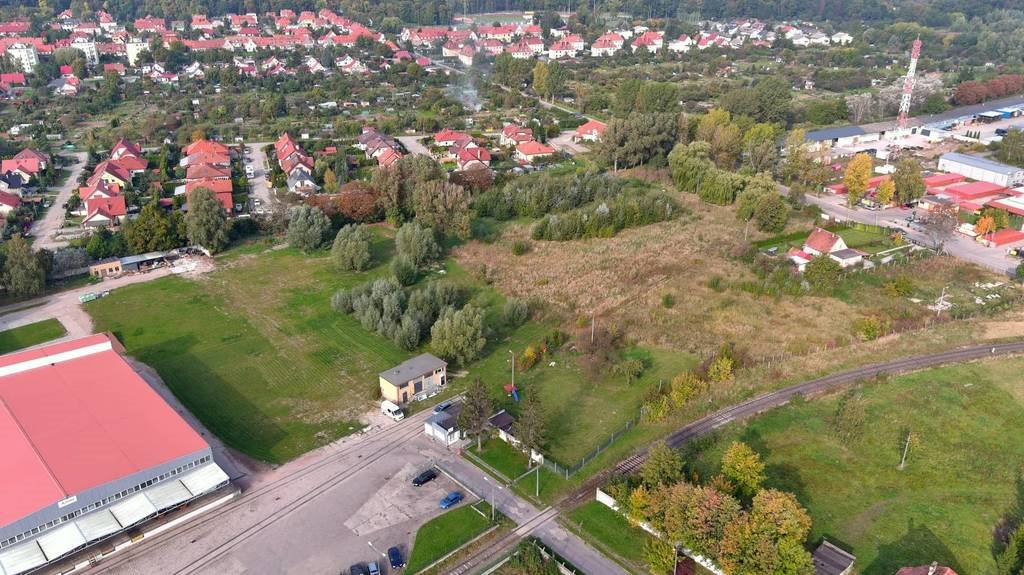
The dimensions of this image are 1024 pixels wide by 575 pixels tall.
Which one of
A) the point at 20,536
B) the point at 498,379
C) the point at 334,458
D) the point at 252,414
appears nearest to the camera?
the point at 20,536

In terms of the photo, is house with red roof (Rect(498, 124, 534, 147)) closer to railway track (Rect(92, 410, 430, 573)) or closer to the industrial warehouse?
railway track (Rect(92, 410, 430, 573))

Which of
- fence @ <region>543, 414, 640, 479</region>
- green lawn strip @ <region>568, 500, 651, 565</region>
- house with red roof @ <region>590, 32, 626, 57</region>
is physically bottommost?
green lawn strip @ <region>568, 500, 651, 565</region>

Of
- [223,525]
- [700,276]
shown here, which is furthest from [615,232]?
[223,525]

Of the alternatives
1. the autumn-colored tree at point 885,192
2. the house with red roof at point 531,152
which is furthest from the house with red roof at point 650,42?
the autumn-colored tree at point 885,192

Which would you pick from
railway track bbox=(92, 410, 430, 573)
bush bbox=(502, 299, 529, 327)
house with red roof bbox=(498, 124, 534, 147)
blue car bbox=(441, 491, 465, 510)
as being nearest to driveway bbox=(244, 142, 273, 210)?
house with red roof bbox=(498, 124, 534, 147)

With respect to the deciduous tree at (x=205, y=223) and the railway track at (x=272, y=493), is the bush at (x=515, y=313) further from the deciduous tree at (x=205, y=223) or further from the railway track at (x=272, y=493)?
the deciduous tree at (x=205, y=223)

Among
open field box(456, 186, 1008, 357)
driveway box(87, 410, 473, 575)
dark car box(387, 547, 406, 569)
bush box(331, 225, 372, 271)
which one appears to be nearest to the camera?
dark car box(387, 547, 406, 569)

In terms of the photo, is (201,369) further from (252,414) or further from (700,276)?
(700,276)

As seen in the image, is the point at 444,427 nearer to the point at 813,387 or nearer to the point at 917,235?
the point at 813,387
